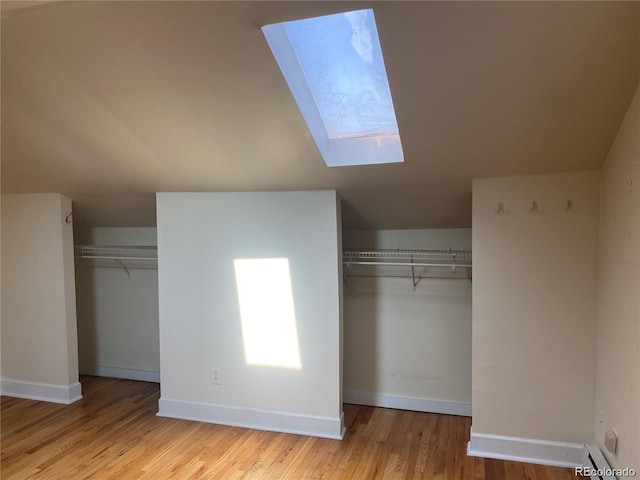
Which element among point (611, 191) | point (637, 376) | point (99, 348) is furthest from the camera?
point (99, 348)

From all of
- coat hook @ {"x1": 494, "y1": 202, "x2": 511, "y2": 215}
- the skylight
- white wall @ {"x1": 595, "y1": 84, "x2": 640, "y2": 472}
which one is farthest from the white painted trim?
the skylight

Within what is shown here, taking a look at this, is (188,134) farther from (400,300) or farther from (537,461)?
(537,461)

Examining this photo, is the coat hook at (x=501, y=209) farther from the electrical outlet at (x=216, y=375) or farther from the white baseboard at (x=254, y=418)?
the electrical outlet at (x=216, y=375)

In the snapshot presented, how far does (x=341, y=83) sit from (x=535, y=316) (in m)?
1.61

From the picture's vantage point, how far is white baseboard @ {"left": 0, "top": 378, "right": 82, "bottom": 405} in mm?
3227

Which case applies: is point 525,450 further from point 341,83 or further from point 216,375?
point 341,83

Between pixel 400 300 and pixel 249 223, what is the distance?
1.21 meters

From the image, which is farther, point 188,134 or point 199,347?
point 199,347

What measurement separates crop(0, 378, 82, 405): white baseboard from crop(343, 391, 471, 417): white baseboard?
2.09 m

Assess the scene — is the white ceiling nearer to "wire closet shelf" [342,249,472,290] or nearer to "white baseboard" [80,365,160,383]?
"wire closet shelf" [342,249,472,290]

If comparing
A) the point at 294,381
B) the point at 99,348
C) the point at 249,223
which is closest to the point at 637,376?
the point at 294,381

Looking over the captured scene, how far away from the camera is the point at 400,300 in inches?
120

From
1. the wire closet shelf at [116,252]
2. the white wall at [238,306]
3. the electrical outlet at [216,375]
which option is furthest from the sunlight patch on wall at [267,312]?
the wire closet shelf at [116,252]

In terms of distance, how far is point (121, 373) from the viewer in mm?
3729
